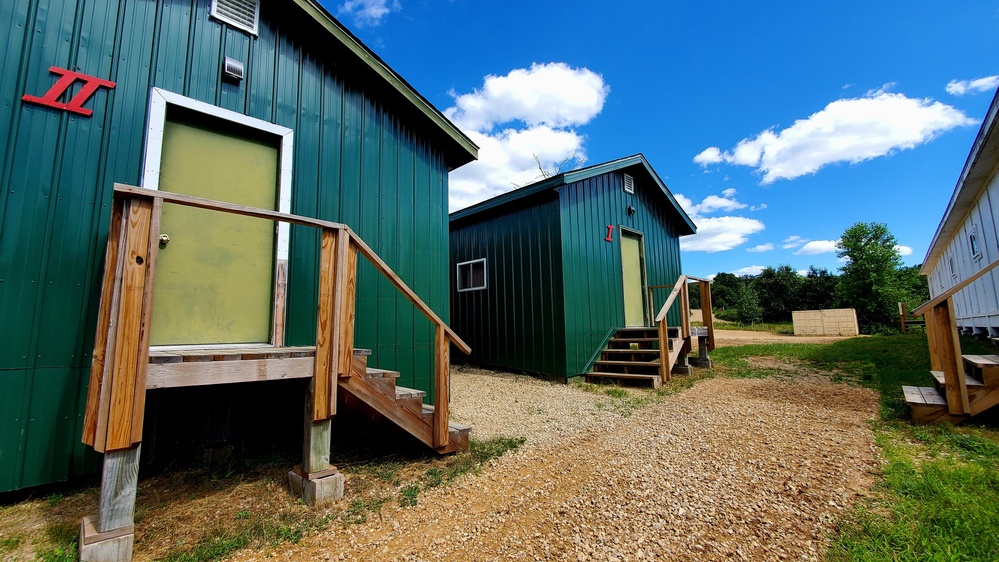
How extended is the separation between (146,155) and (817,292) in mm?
39728

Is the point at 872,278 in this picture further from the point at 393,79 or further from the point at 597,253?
the point at 393,79

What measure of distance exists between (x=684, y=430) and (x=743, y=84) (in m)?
12.2

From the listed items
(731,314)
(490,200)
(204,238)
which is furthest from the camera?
(731,314)

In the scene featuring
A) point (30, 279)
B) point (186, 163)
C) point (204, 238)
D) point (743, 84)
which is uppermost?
point (743, 84)

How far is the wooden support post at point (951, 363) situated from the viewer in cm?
365

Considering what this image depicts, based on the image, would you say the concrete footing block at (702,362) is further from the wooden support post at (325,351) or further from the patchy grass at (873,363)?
the wooden support post at (325,351)

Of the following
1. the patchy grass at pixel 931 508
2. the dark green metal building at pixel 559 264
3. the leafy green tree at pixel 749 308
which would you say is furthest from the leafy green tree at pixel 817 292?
the patchy grass at pixel 931 508

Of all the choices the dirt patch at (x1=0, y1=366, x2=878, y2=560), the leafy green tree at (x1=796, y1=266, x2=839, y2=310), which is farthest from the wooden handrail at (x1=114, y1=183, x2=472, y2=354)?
the leafy green tree at (x1=796, y1=266, x2=839, y2=310)

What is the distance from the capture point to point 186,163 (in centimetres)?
340

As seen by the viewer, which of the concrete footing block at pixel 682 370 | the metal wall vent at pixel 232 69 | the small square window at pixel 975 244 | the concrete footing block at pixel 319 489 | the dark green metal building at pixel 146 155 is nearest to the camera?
the concrete footing block at pixel 319 489

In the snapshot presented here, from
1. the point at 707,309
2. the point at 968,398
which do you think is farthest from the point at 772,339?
the point at 968,398

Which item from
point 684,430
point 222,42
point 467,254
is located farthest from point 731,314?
point 222,42

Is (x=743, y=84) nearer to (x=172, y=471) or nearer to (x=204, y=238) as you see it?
(x=204, y=238)

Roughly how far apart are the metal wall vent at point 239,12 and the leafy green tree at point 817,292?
38.1 metres
